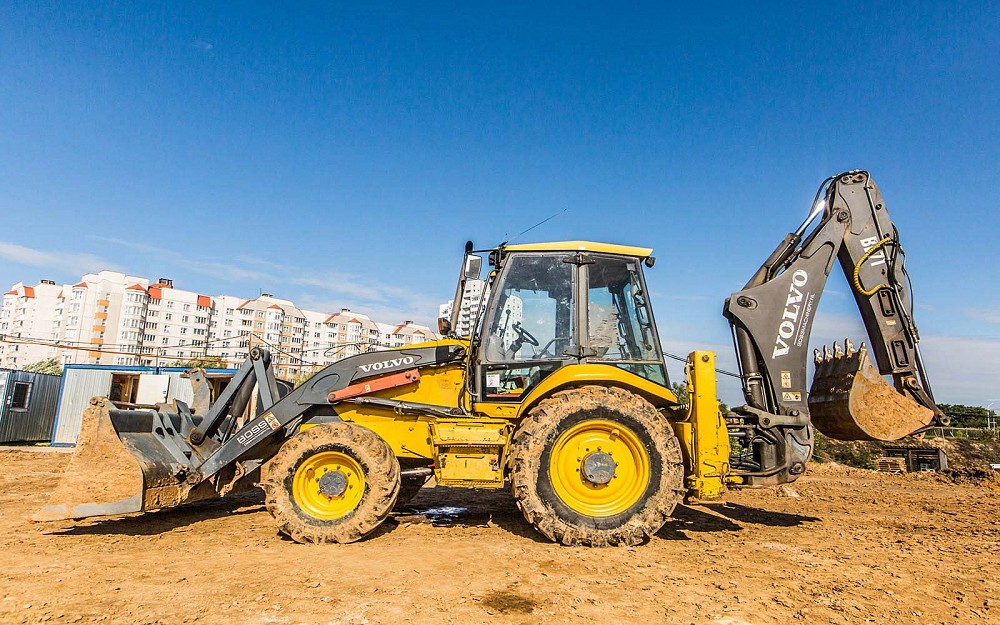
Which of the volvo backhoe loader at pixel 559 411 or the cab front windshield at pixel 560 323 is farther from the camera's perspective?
the cab front windshield at pixel 560 323

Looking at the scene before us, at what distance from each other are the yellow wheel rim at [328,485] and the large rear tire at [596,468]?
1567 millimetres

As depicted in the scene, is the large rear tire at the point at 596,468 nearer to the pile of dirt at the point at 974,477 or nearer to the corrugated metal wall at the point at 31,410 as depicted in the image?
the pile of dirt at the point at 974,477

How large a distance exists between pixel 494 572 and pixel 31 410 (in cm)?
2235

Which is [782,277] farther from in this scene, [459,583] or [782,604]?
[459,583]

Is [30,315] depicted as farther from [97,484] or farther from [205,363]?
[97,484]

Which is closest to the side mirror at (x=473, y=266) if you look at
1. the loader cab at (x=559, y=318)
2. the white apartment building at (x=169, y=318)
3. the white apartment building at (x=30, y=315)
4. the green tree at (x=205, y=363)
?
the loader cab at (x=559, y=318)

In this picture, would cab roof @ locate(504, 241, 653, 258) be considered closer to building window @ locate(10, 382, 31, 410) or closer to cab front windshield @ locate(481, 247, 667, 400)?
cab front windshield @ locate(481, 247, 667, 400)

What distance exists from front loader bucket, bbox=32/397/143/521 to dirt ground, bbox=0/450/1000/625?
0.29 metres

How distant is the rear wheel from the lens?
18.2 ft

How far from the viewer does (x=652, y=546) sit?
5.49m

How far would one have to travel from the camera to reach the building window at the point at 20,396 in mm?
19359

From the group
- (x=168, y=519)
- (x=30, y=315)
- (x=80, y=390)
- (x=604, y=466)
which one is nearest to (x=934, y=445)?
(x=604, y=466)

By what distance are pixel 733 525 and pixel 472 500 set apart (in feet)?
11.5

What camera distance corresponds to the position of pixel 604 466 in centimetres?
553
